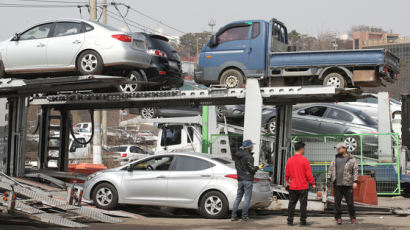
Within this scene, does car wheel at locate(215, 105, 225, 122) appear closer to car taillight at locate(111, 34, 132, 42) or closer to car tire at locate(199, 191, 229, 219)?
car taillight at locate(111, 34, 132, 42)

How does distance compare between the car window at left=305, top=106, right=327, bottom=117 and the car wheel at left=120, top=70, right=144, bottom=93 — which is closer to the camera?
the car wheel at left=120, top=70, right=144, bottom=93

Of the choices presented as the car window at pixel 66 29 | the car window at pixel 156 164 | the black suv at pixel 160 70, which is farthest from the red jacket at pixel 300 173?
the car window at pixel 66 29

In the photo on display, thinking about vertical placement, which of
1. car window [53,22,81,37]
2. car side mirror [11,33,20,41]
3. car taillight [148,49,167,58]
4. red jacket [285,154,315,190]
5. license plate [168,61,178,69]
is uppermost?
car window [53,22,81,37]

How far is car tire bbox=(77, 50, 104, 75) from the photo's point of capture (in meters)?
13.6

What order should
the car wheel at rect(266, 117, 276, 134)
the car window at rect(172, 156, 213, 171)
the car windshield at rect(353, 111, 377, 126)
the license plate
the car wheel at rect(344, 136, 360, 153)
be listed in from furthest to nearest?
the car wheel at rect(266, 117, 276, 134), the car windshield at rect(353, 111, 377, 126), the car wheel at rect(344, 136, 360, 153), the license plate, the car window at rect(172, 156, 213, 171)

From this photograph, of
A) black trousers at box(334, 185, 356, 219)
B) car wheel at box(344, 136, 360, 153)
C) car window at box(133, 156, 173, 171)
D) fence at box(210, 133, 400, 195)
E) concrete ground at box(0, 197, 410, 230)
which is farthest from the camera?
car wheel at box(344, 136, 360, 153)

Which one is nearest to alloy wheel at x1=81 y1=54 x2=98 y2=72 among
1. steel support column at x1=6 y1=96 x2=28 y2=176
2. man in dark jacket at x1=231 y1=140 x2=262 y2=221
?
steel support column at x1=6 y1=96 x2=28 y2=176

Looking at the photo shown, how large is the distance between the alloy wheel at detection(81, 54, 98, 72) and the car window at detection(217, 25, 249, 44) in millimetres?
3048

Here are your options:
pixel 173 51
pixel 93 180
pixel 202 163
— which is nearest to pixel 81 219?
pixel 93 180

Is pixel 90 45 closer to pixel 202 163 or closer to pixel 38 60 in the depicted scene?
pixel 38 60

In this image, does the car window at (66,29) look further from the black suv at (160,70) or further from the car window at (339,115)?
the car window at (339,115)

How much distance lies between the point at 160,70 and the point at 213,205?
4451mm

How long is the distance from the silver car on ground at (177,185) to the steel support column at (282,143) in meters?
2.46

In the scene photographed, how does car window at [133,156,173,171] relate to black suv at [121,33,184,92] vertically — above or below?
below
